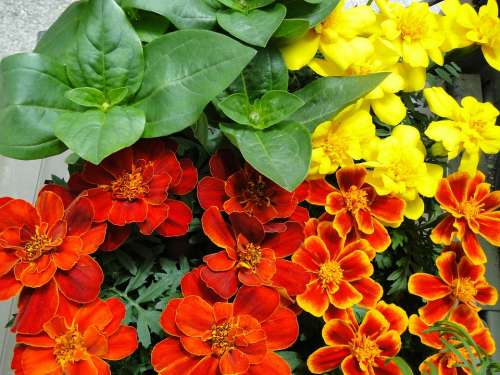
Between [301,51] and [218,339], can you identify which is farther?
[301,51]

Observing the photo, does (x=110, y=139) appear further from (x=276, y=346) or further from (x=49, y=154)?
(x=276, y=346)

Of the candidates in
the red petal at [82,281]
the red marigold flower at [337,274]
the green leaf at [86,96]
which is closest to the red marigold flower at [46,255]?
the red petal at [82,281]

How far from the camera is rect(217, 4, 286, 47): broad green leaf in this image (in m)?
0.61

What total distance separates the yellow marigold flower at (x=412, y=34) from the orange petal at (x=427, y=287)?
24 centimetres

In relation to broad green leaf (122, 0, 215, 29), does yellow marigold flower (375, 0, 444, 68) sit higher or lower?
lower

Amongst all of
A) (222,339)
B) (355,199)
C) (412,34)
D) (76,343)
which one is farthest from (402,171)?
(76,343)

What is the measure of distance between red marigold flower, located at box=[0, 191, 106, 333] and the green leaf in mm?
102

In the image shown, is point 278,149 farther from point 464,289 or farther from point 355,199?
point 464,289

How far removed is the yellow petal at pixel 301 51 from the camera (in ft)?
2.20

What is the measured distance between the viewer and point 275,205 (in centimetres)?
62

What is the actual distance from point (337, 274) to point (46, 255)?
11.5 inches

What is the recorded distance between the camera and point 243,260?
0.59 m

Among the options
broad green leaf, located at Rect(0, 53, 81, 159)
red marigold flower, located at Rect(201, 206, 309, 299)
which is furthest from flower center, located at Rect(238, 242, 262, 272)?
broad green leaf, located at Rect(0, 53, 81, 159)

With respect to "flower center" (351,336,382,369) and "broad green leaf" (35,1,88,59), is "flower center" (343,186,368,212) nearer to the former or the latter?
"flower center" (351,336,382,369)
